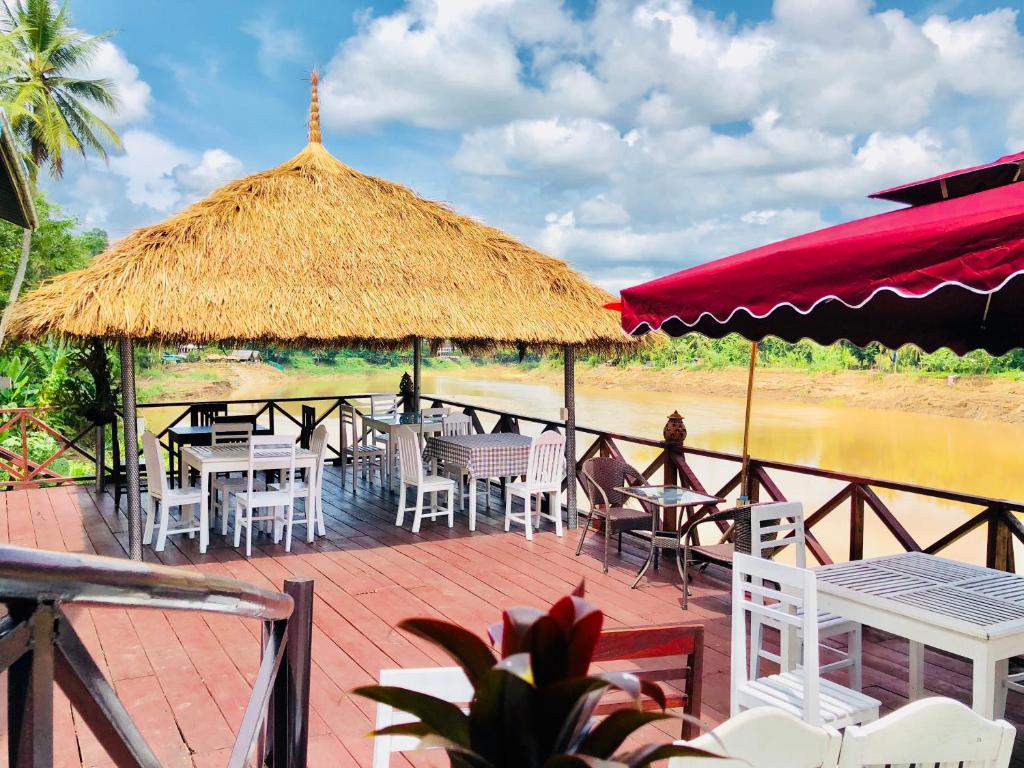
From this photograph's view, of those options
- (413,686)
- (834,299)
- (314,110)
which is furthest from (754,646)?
(314,110)

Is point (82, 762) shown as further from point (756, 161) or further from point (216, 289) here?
point (756, 161)

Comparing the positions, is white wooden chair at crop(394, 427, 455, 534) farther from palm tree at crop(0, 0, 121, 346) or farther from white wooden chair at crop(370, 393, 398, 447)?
palm tree at crop(0, 0, 121, 346)

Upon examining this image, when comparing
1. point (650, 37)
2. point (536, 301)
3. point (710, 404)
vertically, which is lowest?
point (710, 404)

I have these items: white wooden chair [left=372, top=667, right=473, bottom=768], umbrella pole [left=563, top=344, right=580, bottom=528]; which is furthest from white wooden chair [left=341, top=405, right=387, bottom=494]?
white wooden chair [left=372, top=667, right=473, bottom=768]

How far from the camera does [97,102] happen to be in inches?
965

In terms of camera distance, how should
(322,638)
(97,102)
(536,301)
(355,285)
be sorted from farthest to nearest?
(97,102) → (536,301) → (355,285) → (322,638)

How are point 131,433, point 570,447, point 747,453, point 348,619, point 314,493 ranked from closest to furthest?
point 348,619 → point 747,453 → point 131,433 → point 314,493 → point 570,447

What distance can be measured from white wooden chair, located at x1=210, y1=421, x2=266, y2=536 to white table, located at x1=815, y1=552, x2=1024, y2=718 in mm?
4698

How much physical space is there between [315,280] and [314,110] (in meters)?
2.49

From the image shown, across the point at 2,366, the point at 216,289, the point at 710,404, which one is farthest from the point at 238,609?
the point at 710,404

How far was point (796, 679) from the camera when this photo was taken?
288cm

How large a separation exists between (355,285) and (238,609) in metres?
5.60

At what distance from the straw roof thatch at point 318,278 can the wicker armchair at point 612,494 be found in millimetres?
1358

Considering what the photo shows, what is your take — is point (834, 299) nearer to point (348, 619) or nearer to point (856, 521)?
point (856, 521)
